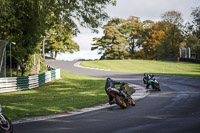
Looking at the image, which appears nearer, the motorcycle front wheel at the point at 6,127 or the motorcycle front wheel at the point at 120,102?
the motorcycle front wheel at the point at 6,127

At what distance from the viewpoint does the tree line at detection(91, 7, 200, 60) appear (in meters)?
76.6

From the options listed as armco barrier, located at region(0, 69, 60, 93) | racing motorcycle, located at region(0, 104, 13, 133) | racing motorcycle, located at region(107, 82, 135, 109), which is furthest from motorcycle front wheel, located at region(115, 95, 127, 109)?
armco barrier, located at region(0, 69, 60, 93)

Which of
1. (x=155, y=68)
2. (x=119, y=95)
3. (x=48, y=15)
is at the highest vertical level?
(x=48, y=15)

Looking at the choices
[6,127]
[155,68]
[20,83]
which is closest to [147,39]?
[155,68]

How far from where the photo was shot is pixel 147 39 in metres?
85.4

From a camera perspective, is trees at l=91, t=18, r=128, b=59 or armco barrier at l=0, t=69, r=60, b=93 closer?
armco barrier at l=0, t=69, r=60, b=93

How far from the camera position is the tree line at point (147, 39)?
76.6m

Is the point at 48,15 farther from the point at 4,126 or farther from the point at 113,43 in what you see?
the point at 113,43

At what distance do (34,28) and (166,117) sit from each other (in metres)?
20.2

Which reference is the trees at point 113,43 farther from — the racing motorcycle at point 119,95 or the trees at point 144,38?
the racing motorcycle at point 119,95

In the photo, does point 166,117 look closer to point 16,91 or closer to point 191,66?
point 16,91

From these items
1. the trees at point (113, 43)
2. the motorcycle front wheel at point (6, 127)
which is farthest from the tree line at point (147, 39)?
the motorcycle front wheel at point (6, 127)

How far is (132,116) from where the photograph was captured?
10555 millimetres

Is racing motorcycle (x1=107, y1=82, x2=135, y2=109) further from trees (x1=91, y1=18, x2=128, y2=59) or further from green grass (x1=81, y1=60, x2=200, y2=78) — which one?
trees (x1=91, y1=18, x2=128, y2=59)
